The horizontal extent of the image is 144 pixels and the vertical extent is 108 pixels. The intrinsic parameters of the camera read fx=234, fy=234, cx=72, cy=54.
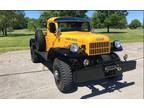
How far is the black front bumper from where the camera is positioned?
544cm

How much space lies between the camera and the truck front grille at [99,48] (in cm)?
621

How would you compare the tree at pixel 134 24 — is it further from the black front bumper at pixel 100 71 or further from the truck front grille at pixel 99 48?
the black front bumper at pixel 100 71

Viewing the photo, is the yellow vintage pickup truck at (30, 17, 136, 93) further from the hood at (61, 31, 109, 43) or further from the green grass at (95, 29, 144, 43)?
the green grass at (95, 29, 144, 43)

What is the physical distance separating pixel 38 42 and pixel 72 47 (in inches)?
104

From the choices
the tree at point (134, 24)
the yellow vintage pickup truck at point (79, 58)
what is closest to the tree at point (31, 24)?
the yellow vintage pickup truck at point (79, 58)

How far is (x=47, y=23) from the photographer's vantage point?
26.7 feet

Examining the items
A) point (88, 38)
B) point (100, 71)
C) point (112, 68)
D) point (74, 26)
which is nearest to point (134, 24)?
point (74, 26)

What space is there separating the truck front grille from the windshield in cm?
154

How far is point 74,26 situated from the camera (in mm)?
7719

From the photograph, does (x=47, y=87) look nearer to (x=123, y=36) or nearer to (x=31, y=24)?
(x=31, y=24)

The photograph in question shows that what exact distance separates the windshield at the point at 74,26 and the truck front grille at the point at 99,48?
1.54 metres

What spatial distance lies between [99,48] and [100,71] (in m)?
0.82
